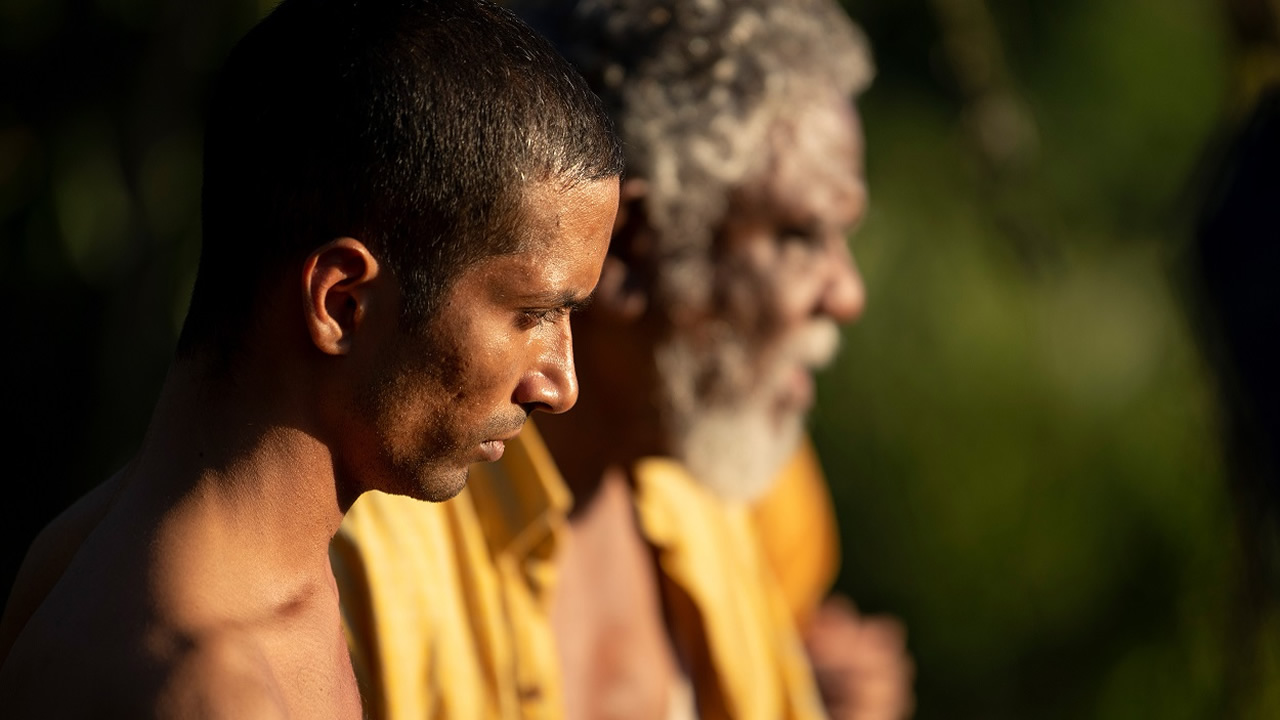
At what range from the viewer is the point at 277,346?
1253mm

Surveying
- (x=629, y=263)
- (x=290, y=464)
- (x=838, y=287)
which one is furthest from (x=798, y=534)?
(x=290, y=464)

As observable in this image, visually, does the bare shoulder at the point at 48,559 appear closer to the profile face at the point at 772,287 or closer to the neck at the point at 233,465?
the neck at the point at 233,465

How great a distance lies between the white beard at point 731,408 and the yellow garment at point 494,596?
20 centimetres

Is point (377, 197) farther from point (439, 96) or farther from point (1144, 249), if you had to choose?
point (1144, 249)

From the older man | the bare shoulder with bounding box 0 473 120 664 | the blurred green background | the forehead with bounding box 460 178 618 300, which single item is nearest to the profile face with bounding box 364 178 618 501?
the forehead with bounding box 460 178 618 300

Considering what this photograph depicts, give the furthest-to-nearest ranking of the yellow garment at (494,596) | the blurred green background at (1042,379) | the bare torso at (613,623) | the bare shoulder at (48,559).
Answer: the blurred green background at (1042,379), the bare torso at (613,623), the yellow garment at (494,596), the bare shoulder at (48,559)

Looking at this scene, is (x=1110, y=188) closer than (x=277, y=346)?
No

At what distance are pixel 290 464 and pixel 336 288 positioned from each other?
0.15m

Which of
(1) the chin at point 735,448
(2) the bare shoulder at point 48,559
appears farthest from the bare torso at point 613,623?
(2) the bare shoulder at point 48,559

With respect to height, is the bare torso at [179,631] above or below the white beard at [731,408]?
above

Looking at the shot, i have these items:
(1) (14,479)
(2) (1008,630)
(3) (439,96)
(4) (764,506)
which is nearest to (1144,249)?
(2) (1008,630)

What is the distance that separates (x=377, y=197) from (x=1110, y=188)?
4.11 m

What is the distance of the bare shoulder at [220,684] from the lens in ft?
3.58

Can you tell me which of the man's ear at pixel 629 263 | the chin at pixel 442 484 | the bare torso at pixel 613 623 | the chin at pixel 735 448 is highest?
the chin at pixel 442 484
